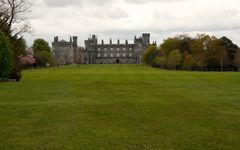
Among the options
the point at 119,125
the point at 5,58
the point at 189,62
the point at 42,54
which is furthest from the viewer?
the point at 42,54

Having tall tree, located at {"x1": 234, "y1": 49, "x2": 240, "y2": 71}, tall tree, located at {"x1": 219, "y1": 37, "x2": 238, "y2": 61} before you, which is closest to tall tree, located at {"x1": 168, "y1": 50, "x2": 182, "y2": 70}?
tall tree, located at {"x1": 219, "y1": 37, "x2": 238, "y2": 61}

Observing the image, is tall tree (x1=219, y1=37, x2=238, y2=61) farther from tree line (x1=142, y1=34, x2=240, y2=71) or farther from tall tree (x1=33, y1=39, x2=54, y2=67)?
tall tree (x1=33, y1=39, x2=54, y2=67)

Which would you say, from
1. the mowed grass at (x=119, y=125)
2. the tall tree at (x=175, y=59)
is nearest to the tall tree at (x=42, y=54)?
the tall tree at (x=175, y=59)

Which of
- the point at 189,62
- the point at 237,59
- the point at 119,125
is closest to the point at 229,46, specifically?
the point at 237,59

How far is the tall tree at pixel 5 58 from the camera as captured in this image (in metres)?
43.7

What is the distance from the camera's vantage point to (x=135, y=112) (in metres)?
18.1

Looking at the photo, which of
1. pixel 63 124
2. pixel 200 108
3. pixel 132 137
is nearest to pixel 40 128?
pixel 63 124

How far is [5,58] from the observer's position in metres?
43.7

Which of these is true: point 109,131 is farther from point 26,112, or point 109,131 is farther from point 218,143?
point 26,112

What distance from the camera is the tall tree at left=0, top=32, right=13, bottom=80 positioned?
43.7m

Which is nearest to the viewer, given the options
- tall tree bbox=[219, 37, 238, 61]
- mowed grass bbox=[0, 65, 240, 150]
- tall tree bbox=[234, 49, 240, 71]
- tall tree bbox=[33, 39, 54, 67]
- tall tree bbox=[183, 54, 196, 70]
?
mowed grass bbox=[0, 65, 240, 150]

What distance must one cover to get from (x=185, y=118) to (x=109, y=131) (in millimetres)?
3882

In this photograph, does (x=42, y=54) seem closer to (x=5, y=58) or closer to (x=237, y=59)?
(x=237, y=59)

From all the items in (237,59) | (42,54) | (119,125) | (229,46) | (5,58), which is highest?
(229,46)
